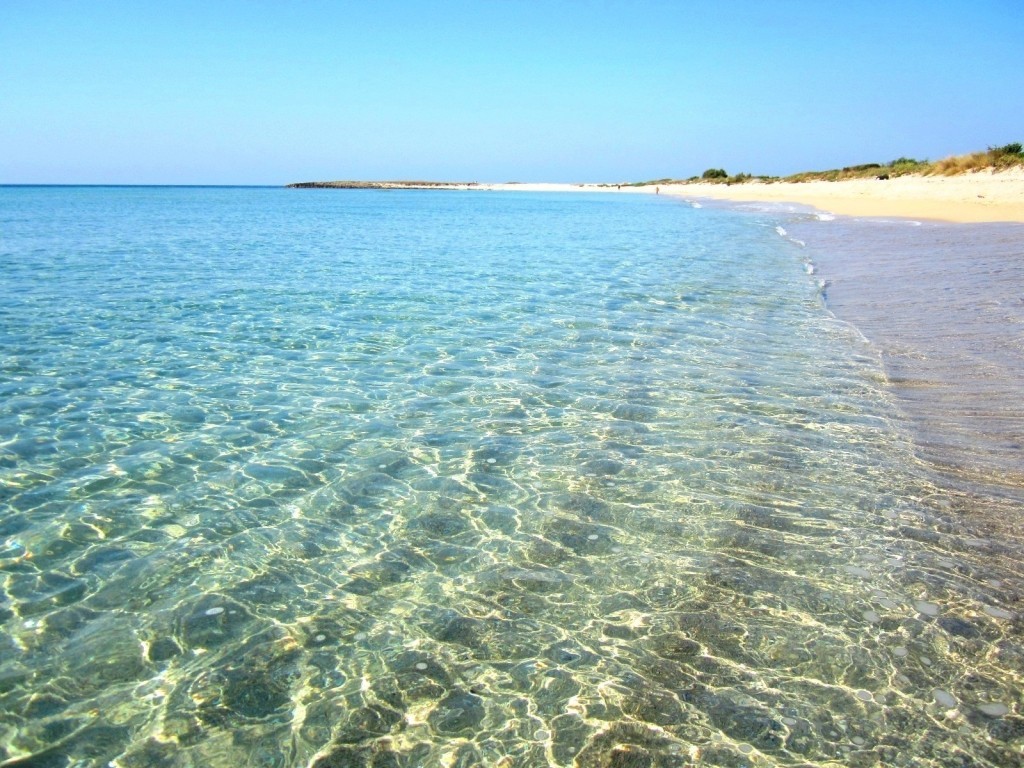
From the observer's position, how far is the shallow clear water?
3262 mm

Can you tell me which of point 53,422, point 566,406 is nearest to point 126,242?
point 53,422

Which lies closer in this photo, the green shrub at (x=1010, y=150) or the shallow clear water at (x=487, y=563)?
the shallow clear water at (x=487, y=563)

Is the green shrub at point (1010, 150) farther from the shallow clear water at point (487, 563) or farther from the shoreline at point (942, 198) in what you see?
the shallow clear water at point (487, 563)

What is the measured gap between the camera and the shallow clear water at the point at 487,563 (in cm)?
326

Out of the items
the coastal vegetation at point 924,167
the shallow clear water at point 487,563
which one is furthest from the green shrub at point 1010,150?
the shallow clear water at point 487,563

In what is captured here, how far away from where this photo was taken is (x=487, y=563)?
4.64 meters

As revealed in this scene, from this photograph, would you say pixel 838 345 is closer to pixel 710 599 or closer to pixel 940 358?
pixel 940 358

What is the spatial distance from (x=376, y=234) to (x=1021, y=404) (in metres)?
28.4

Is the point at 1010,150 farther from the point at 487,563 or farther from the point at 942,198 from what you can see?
the point at 487,563

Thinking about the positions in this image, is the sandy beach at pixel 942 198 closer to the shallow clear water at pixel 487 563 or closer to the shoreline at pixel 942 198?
the shoreline at pixel 942 198

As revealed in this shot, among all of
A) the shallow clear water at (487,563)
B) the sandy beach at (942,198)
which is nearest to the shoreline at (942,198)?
the sandy beach at (942,198)

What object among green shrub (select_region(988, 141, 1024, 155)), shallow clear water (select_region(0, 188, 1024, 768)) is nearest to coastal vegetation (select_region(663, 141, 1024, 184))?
green shrub (select_region(988, 141, 1024, 155))

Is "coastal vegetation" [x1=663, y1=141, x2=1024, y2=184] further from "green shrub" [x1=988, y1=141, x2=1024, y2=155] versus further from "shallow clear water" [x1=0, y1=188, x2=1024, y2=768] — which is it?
"shallow clear water" [x1=0, y1=188, x2=1024, y2=768]

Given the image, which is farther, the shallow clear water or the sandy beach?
the sandy beach
